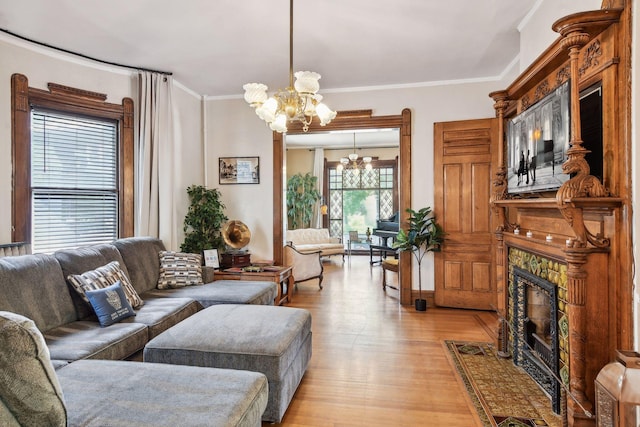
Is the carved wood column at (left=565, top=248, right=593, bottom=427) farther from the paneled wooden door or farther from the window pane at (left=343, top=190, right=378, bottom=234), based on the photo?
the window pane at (left=343, top=190, right=378, bottom=234)

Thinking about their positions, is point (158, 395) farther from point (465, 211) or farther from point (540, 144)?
point (465, 211)

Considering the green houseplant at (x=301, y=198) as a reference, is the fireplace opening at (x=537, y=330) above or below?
below

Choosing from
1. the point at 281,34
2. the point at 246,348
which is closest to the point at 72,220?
the point at 246,348

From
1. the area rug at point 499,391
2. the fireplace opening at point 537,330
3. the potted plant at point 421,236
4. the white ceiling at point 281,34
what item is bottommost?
the area rug at point 499,391

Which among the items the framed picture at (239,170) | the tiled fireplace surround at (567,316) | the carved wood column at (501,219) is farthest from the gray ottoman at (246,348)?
the framed picture at (239,170)

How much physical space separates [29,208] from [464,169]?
479cm

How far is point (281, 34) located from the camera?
3439 millimetres

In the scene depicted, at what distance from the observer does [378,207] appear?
9867 mm

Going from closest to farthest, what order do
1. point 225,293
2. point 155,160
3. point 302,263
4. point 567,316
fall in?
1. point 567,316
2. point 225,293
3. point 155,160
4. point 302,263

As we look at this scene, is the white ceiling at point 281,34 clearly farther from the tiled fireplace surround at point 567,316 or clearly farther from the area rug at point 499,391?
the area rug at point 499,391

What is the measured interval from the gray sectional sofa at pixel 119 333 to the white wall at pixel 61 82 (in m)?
0.93

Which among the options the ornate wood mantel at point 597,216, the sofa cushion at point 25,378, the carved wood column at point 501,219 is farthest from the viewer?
the carved wood column at point 501,219

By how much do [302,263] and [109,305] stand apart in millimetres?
3236

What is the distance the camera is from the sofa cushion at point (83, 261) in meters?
2.81
